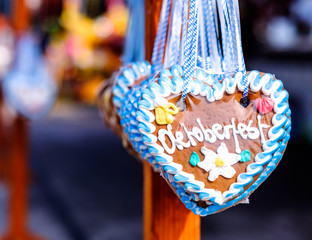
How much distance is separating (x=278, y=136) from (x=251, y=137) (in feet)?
0.14

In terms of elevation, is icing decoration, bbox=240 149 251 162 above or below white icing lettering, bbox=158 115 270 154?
below

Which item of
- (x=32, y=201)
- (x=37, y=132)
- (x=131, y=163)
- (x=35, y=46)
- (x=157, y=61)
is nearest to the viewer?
(x=157, y=61)

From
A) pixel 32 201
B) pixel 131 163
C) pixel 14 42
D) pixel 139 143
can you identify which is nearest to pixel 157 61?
pixel 139 143

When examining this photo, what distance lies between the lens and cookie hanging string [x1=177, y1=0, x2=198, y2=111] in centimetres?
68

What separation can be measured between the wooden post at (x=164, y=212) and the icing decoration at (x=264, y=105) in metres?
0.28

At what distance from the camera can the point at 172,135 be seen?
2.21 ft

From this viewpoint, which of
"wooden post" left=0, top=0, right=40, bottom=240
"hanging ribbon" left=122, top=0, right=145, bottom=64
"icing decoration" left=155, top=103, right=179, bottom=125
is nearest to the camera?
"icing decoration" left=155, top=103, right=179, bottom=125

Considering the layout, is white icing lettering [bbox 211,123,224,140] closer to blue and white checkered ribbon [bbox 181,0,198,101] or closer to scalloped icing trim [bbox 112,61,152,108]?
blue and white checkered ribbon [bbox 181,0,198,101]

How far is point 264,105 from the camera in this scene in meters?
0.67

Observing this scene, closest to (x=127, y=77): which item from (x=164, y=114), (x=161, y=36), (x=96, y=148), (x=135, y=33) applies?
(x=161, y=36)

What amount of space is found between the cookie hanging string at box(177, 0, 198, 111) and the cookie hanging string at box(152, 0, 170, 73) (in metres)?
0.12

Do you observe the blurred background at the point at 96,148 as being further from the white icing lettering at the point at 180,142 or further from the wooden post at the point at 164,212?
the white icing lettering at the point at 180,142

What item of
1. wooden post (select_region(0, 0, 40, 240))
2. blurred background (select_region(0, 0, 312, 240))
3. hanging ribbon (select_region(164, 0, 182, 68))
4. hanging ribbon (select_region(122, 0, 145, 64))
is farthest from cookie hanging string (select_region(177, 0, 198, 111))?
wooden post (select_region(0, 0, 40, 240))

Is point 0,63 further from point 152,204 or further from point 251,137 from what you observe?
point 251,137
